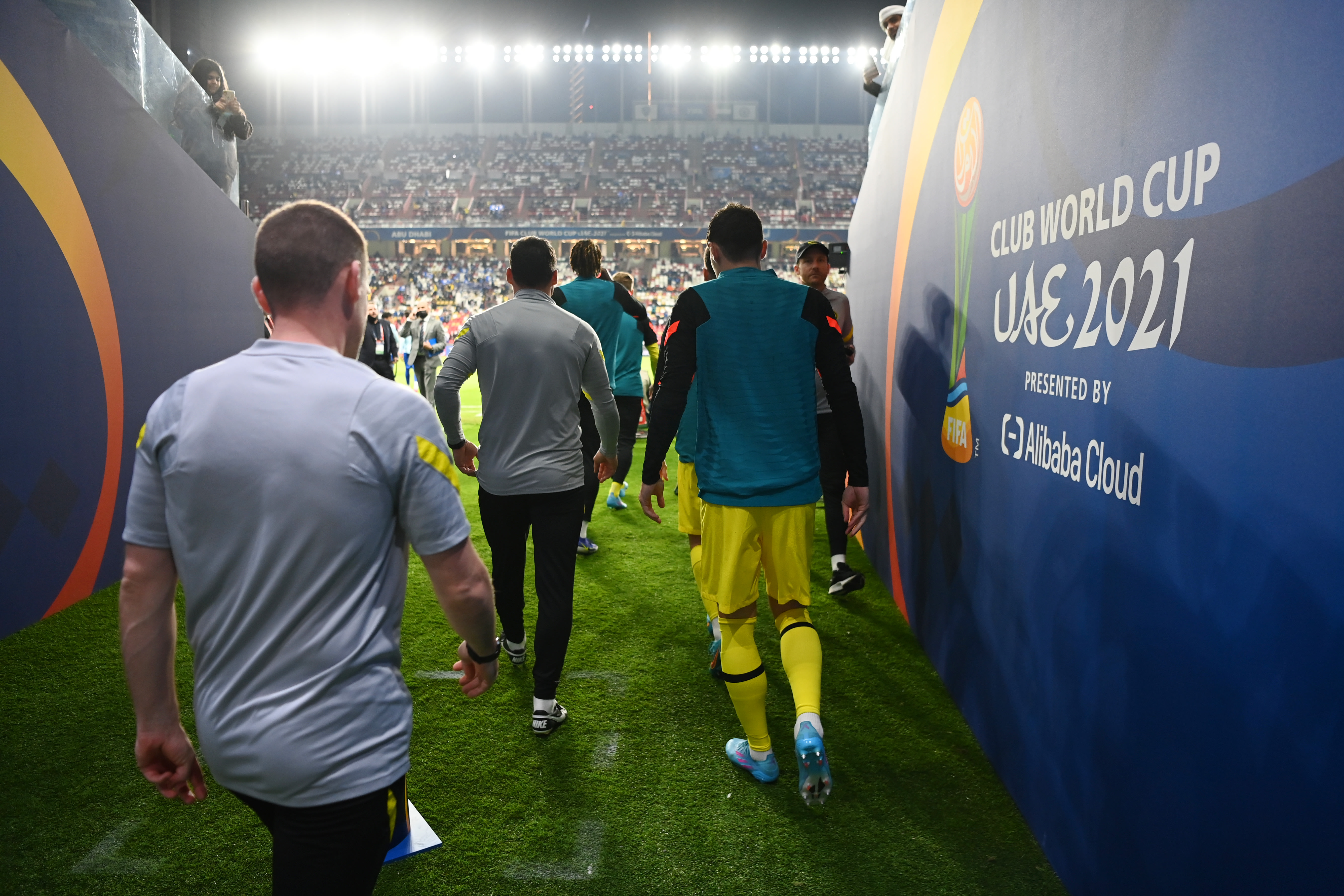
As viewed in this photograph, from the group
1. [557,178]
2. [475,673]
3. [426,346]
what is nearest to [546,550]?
[475,673]

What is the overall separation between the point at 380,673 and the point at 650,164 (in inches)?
1636

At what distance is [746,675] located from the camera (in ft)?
7.80

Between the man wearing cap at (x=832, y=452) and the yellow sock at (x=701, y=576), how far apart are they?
33.8 inches

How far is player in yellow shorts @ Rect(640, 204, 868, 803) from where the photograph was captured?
234 centimetres

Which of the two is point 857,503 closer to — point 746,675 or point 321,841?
point 746,675

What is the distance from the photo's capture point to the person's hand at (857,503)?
2.41 meters

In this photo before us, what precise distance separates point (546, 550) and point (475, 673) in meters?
1.39

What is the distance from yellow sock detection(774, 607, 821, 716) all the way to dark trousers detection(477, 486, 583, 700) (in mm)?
754

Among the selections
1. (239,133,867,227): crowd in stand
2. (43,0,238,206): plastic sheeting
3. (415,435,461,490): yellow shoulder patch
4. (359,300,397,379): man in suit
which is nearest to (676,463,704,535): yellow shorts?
(415,435,461,490): yellow shoulder patch

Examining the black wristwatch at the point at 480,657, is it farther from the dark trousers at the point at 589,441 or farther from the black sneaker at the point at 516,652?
the dark trousers at the point at 589,441

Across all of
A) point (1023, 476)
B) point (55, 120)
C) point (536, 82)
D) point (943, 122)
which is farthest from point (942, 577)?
point (536, 82)

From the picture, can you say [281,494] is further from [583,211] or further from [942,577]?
[583,211]

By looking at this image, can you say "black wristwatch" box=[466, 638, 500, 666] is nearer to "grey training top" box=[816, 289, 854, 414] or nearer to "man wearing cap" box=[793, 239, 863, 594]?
"grey training top" box=[816, 289, 854, 414]

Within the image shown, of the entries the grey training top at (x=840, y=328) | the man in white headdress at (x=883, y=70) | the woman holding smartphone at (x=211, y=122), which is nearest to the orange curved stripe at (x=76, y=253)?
the woman holding smartphone at (x=211, y=122)
